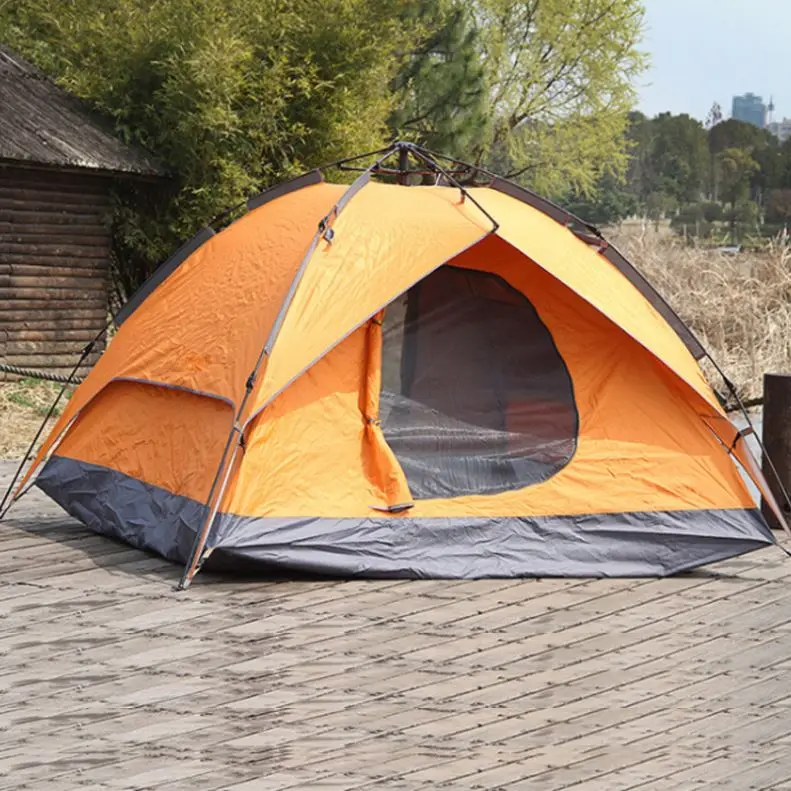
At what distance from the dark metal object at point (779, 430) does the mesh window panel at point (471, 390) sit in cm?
149

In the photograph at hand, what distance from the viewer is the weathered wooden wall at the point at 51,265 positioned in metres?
12.9

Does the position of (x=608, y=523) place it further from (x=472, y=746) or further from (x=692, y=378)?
(x=472, y=746)

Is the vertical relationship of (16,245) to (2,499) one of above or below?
above

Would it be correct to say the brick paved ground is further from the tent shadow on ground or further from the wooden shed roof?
the wooden shed roof

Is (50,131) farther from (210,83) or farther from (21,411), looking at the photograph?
(21,411)

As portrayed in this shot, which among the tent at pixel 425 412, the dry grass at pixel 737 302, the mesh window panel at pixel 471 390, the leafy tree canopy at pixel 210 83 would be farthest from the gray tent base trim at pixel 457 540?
the dry grass at pixel 737 302

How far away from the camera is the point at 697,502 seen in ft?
20.5

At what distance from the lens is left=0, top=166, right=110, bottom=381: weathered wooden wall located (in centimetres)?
1288

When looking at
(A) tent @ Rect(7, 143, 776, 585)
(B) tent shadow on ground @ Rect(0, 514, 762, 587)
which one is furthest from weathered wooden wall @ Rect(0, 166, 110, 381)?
(A) tent @ Rect(7, 143, 776, 585)

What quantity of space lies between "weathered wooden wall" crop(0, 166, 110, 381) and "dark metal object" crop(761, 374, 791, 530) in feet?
25.4

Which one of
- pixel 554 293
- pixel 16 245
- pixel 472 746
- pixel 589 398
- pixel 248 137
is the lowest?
pixel 472 746

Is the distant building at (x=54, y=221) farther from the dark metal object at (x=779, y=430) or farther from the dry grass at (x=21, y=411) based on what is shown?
the dark metal object at (x=779, y=430)

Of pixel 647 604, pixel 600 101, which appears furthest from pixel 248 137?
pixel 600 101

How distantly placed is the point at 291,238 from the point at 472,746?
3.11 meters
